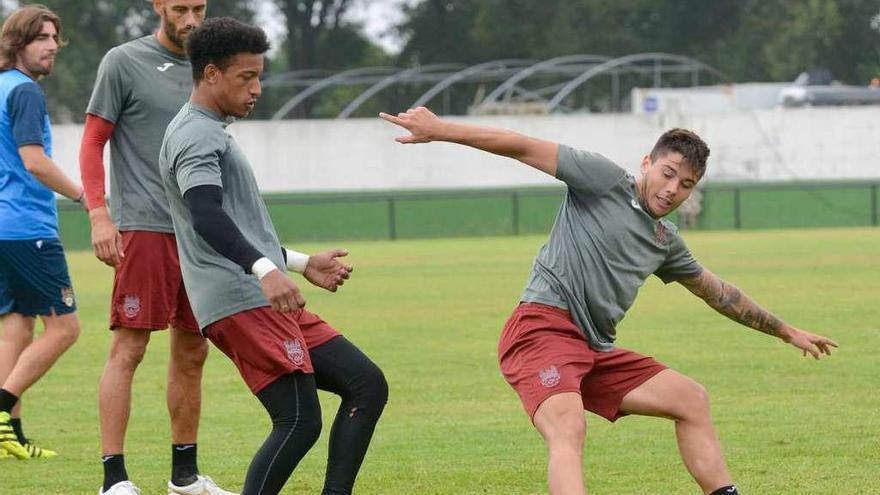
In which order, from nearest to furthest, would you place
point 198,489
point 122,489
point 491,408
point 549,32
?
point 122,489 < point 198,489 < point 491,408 < point 549,32

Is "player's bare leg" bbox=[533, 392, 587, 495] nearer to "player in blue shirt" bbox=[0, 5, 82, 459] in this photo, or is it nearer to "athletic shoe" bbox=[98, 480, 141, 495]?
"athletic shoe" bbox=[98, 480, 141, 495]

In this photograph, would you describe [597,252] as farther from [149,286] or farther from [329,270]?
[149,286]

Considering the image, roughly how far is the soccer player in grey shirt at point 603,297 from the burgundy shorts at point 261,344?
860mm

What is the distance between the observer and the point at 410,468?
318 inches

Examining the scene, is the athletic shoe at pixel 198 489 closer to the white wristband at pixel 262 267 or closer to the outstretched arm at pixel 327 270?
the outstretched arm at pixel 327 270

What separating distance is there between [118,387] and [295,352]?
1.53 metres

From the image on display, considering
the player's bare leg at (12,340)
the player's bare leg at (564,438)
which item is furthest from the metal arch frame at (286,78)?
the player's bare leg at (564,438)

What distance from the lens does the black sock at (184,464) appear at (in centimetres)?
727

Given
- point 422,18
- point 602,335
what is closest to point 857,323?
point 602,335

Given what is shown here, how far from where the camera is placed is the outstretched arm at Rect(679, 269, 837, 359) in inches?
266

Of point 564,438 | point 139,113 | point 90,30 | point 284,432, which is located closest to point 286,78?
point 90,30

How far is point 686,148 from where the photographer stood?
20.4ft

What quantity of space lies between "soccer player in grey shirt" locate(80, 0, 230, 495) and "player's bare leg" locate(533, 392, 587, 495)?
1.95 metres

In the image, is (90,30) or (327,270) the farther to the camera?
(90,30)
